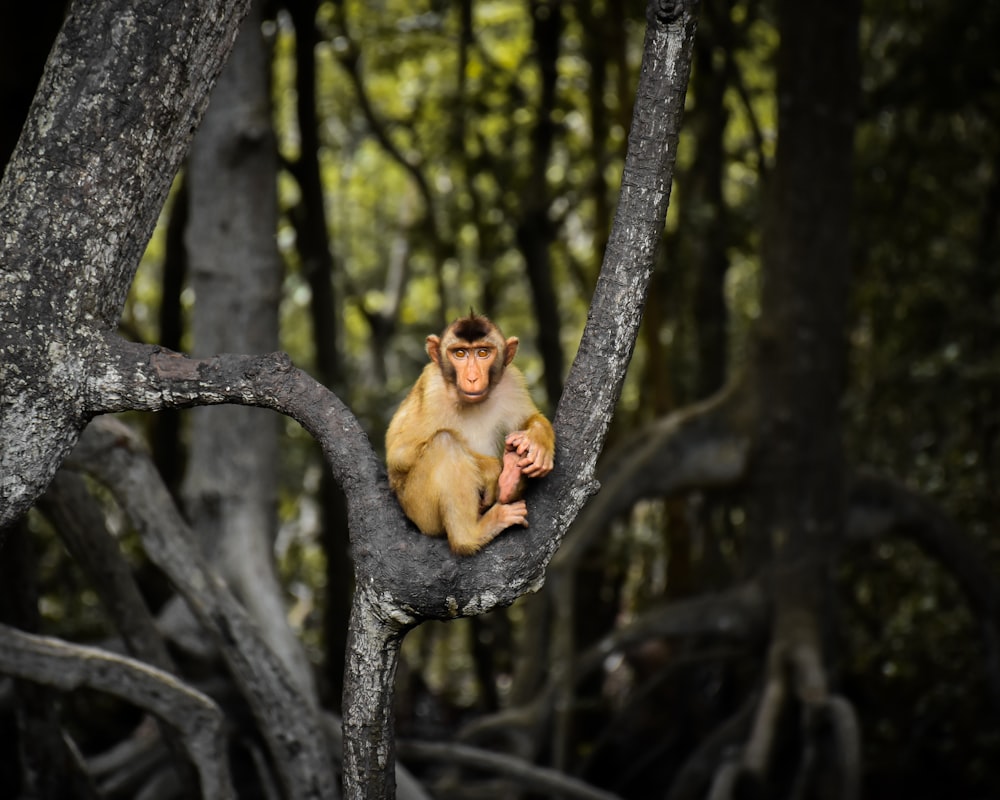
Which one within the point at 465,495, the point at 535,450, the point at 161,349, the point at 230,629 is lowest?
the point at 230,629

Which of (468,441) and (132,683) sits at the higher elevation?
(468,441)

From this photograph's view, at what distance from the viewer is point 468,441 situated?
2938 millimetres

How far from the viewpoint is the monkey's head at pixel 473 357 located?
276cm

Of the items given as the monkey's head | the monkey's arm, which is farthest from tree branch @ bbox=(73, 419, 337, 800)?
the monkey's arm

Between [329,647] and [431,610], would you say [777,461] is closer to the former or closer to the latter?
[329,647]

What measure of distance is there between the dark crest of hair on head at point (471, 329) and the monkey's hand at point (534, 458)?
504 millimetres

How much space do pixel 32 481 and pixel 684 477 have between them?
3599 mm

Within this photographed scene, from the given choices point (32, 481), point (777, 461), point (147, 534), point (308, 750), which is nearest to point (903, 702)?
point (777, 461)

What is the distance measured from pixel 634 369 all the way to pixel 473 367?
6191 mm

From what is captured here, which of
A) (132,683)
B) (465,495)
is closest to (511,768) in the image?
(132,683)

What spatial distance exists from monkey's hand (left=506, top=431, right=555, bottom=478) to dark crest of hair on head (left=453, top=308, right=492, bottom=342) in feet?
1.65

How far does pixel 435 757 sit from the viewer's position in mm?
4762

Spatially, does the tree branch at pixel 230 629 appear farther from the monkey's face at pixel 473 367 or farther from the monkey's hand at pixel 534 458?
the monkey's hand at pixel 534 458

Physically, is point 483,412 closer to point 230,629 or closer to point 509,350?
point 509,350
